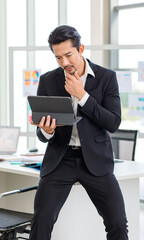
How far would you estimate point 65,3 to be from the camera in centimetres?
634

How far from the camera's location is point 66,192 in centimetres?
238

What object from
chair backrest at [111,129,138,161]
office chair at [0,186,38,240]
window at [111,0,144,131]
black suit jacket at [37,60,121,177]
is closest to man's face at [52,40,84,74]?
black suit jacket at [37,60,121,177]

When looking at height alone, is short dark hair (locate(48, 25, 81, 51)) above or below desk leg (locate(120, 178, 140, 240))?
above

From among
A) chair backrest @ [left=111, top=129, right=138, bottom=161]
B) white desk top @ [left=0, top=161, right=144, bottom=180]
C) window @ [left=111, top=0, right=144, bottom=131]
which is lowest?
white desk top @ [left=0, top=161, right=144, bottom=180]

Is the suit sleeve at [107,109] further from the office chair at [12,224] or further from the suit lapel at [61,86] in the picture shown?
the office chair at [12,224]

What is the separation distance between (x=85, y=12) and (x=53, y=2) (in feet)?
1.80

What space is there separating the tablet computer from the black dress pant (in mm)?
193

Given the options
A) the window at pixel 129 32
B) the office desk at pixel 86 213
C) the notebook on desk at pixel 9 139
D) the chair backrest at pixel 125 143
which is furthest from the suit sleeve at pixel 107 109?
the window at pixel 129 32

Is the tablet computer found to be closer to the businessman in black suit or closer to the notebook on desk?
the businessman in black suit

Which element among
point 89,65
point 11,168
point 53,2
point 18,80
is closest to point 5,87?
point 18,80

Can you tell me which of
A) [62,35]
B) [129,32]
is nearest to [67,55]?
[62,35]

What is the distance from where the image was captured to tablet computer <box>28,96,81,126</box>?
2.32 meters

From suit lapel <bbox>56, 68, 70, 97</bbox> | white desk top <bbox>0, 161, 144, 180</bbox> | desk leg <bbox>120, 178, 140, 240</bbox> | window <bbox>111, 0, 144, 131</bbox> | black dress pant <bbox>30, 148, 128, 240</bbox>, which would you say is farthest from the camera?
window <bbox>111, 0, 144, 131</bbox>

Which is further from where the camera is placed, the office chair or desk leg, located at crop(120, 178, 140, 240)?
desk leg, located at crop(120, 178, 140, 240)
